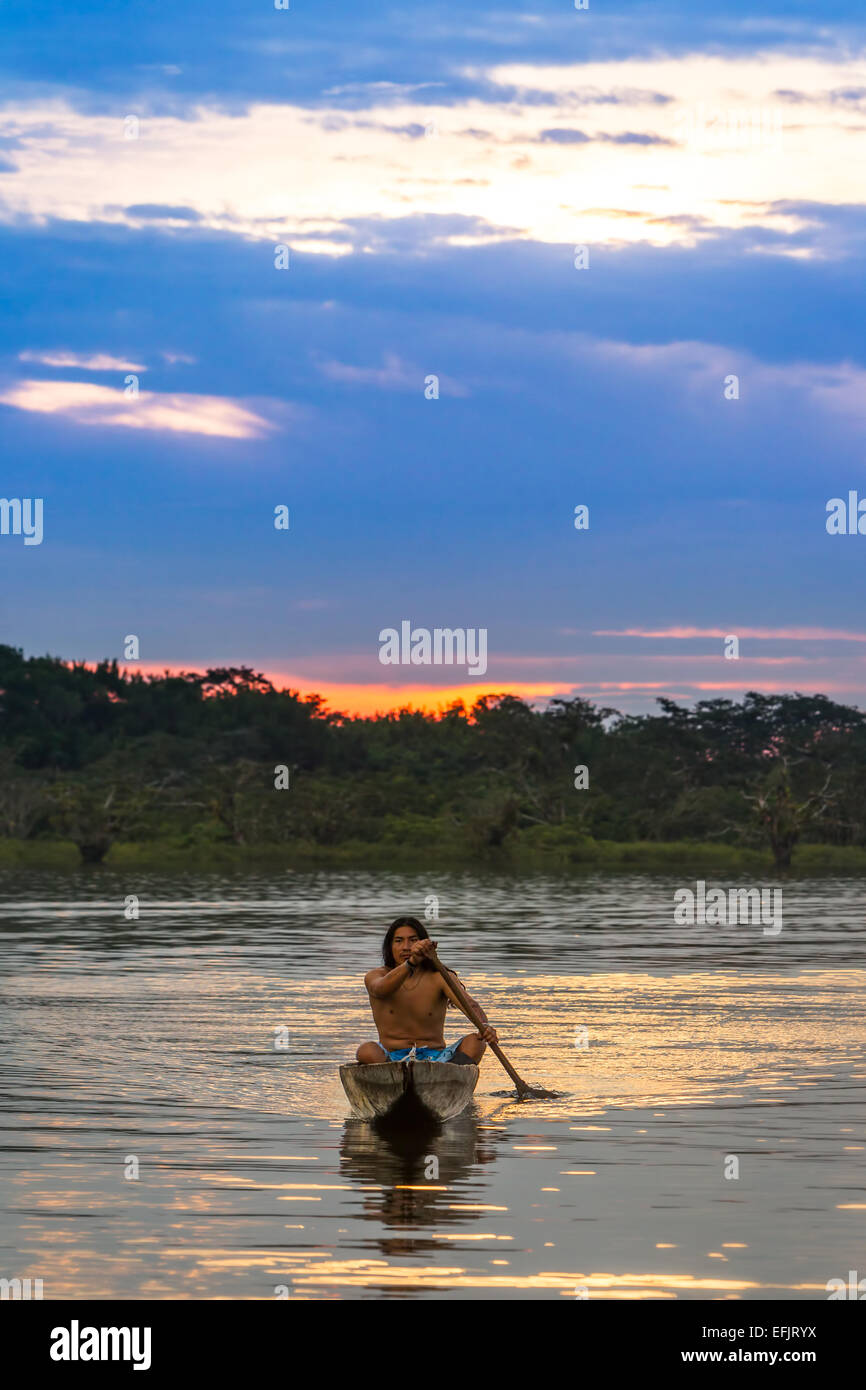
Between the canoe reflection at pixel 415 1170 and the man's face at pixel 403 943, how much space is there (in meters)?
1.32

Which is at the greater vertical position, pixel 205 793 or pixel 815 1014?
pixel 205 793

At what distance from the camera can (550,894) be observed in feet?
192

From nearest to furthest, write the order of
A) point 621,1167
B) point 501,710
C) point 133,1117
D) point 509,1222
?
point 509,1222 → point 621,1167 → point 133,1117 → point 501,710

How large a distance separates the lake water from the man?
2.03 feet

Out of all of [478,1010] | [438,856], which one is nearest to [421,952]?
[478,1010]

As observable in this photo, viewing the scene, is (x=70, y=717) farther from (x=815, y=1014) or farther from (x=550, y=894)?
(x=815, y=1014)

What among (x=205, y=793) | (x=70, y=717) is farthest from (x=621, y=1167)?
(x=70, y=717)

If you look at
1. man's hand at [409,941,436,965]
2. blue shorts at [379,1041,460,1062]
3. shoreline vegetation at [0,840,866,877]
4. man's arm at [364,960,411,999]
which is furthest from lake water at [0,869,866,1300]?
shoreline vegetation at [0,840,866,877]

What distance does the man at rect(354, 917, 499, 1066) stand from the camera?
1589 centimetres

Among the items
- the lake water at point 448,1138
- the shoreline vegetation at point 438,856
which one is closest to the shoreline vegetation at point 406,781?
the shoreline vegetation at point 438,856

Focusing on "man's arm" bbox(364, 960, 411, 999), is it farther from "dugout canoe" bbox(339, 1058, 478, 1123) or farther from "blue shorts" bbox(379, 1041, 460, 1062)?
"dugout canoe" bbox(339, 1058, 478, 1123)

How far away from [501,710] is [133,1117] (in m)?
82.9
